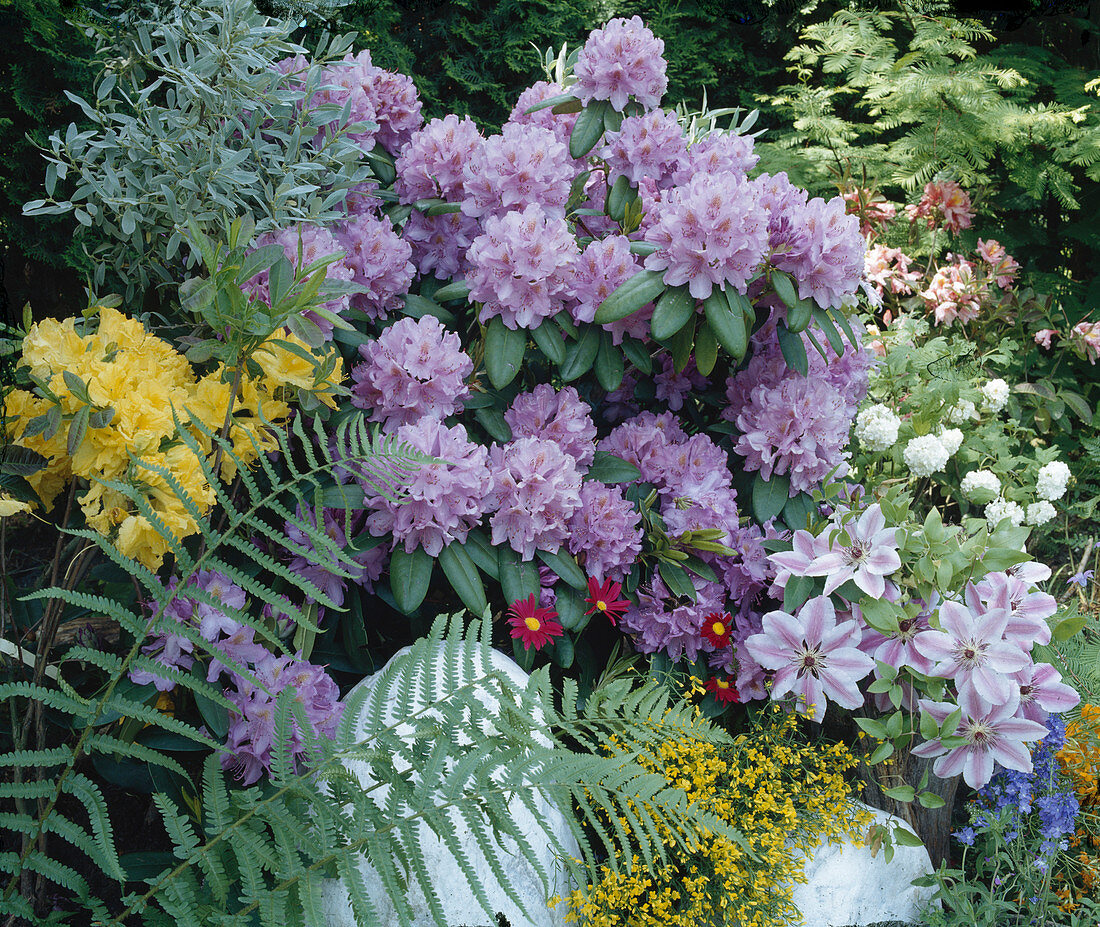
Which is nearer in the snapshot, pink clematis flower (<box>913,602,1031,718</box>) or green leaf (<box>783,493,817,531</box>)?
pink clematis flower (<box>913,602,1031,718</box>)

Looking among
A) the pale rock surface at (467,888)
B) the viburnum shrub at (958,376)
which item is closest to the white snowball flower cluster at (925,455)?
the viburnum shrub at (958,376)

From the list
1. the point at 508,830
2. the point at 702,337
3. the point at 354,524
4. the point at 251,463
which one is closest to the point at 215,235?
the point at 251,463

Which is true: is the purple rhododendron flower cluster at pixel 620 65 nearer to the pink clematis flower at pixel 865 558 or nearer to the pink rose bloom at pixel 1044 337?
the pink clematis flower at pixel 865 558

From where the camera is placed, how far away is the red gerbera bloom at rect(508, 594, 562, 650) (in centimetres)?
175

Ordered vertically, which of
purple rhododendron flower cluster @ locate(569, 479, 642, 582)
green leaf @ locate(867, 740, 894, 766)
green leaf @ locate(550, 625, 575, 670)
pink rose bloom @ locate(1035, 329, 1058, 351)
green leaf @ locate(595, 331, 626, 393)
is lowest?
green leaf @ locate(550, 625, 575, 670)

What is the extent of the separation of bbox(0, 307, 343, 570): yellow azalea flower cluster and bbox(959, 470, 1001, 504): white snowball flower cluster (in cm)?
209

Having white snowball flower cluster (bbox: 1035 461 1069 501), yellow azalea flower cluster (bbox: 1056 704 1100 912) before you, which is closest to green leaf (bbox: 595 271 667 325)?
yellow azalea flower cluster (bbox: 1056 704 1100 912)

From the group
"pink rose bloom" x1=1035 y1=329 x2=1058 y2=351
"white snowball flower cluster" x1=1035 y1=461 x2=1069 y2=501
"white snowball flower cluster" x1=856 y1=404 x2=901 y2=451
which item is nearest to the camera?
"white snowball flower cluster" x1=856 y1=404 x2=901 y2=451

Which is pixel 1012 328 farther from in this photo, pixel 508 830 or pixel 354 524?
pixel 508 830

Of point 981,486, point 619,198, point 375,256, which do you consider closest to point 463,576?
point 375,256

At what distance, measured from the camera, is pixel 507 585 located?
1.82 meters

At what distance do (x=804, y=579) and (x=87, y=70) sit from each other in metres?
2.26

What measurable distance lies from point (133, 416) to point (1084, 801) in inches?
85.6

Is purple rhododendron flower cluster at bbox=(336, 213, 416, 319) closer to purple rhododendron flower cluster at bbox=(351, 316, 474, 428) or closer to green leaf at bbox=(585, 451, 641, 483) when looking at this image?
purple rhododendron flower cluster at bbox=(351, 316, 474, 428)
